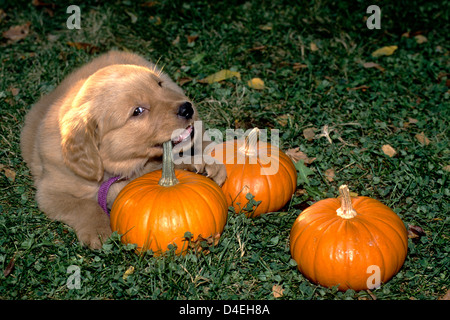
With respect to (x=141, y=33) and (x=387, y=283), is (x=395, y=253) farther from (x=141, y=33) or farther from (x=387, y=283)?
(x=141, y=33)

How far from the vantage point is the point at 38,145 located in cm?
371

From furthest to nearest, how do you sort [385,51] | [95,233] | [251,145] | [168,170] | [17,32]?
[17,32]
[385,51]
[251,145]
[95,233]
[168,170]

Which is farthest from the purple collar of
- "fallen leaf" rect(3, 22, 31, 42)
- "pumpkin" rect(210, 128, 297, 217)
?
"fallen leaf" rect(3, 22, 31, 42)

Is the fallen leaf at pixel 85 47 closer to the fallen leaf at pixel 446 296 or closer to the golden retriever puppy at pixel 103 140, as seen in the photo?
the golden retriever puppy at pixel 103 140

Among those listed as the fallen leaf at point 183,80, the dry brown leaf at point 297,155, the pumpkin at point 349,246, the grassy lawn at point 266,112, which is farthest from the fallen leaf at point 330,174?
the fallen leaf at point 183,80

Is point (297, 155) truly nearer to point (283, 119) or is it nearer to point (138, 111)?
point (283, 119)

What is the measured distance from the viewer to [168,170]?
311 centimetres

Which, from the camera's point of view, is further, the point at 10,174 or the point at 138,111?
the point at 10,174

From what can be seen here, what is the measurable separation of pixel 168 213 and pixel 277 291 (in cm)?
76

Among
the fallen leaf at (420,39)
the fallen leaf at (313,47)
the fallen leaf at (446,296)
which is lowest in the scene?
the fallen leaf at (446,296)

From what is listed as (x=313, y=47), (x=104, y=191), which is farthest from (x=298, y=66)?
(x=104, y=191)

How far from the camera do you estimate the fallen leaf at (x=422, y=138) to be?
4109 millimetres

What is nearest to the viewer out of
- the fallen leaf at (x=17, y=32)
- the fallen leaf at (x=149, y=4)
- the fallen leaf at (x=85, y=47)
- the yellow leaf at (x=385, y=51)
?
the yellow leaf at (x=385, y=51)

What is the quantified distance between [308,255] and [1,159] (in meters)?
2.63
